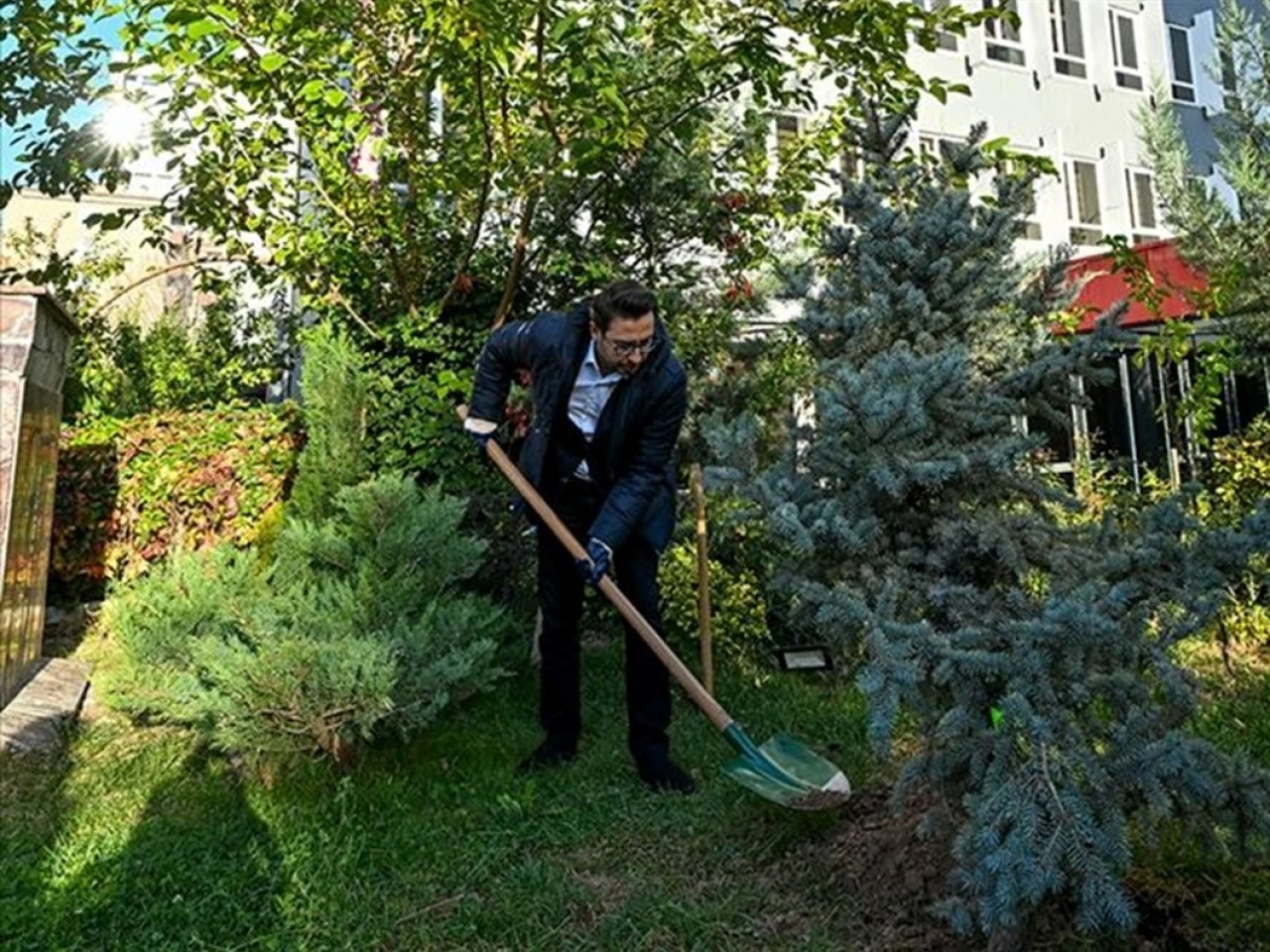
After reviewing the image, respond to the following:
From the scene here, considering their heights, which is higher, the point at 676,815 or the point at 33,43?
the point at 33,43

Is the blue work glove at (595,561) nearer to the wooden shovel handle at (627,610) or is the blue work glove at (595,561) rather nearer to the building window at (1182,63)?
the wooden shovel handle at (627,610)

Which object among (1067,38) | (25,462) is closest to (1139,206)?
(1067,38)

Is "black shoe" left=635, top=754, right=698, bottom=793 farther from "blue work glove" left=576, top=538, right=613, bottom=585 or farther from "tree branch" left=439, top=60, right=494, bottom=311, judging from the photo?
"tree branch" left=439, top=60, right=494, bottom=311

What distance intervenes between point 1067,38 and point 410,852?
62.0 feet

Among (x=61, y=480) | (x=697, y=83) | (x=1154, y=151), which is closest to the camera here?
(x=697, y=83)

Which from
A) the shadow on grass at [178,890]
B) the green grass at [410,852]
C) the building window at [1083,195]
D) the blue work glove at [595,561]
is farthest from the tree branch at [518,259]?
the building window at [1083,195]

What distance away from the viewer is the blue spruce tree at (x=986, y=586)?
67.5 inches

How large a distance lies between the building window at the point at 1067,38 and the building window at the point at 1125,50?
727 millimetres

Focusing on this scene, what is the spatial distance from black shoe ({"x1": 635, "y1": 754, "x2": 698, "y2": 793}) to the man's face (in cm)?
141

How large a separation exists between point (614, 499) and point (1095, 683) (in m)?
1.72

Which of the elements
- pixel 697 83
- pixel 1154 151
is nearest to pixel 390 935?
pixel 697 83

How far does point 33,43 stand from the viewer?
479cm

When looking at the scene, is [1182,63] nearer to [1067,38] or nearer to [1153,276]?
[1067,38]

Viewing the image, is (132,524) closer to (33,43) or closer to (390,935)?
(33,43)
